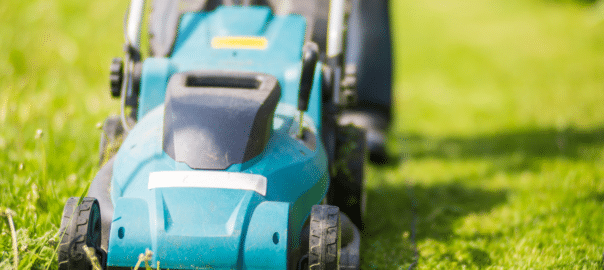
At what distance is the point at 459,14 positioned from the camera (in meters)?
9.03

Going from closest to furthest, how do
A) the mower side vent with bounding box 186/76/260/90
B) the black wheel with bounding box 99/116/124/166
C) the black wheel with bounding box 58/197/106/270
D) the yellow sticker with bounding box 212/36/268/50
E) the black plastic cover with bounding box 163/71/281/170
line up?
the black wheel with bounding box 58/197/106/270, the black plastic cover with bounding box 163/71/281/170, the mower side vent with bounding box 186/76/260/90, the black wheel with bounding box 99/116/124/166, the yellow sticker with bounding box 212/36/268/50

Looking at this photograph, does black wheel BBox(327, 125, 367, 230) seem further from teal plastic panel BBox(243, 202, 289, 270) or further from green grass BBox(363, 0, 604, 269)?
teal plastic panel BBox(243, 202, 289, 270)

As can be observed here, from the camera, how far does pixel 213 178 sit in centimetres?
155

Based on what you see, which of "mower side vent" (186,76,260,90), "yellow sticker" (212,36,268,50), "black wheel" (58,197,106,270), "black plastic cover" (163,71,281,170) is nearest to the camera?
"black wheel" (58,197,106,270)

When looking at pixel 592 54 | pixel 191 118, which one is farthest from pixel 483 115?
pixel 191 118

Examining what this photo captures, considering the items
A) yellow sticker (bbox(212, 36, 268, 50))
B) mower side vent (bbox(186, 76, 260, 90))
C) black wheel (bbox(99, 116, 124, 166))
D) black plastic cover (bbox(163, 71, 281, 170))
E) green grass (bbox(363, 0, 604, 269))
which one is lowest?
green grass (bbox(363, 0, 604, 269))

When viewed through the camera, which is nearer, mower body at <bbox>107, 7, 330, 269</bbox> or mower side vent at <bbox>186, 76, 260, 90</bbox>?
mower body at <bbox>107, 7, 330, 269</bbox>

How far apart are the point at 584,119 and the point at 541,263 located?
259 cm

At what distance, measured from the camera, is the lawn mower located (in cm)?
148

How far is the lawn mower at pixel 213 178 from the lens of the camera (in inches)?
58.4

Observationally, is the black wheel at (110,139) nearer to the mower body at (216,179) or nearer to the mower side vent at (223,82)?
the mower body at (216,179)

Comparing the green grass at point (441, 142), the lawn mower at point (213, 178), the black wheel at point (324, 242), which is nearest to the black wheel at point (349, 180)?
the lawn mower at point (213, 178)

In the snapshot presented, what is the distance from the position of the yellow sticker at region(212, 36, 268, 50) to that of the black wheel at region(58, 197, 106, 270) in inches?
35.6

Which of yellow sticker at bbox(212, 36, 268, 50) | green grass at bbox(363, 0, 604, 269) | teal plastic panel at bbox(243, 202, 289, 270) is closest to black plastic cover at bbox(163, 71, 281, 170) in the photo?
teal plastic panel at bbox(243, 202, 289, 270)
